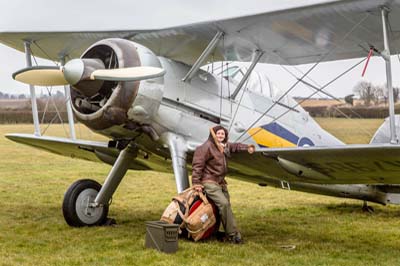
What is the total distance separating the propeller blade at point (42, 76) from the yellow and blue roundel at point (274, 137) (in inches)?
101

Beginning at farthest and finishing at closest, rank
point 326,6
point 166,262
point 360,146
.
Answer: point 326,6, point 360,146, point 166,262

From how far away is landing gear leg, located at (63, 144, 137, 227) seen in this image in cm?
743

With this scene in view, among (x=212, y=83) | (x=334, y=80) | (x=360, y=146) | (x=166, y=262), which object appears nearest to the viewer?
(x=166, y=262)

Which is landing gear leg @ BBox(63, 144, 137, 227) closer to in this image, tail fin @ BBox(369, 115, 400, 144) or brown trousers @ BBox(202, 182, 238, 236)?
brown trousers @ BBox(202, 182, 238, 236)

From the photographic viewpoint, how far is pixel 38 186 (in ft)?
43.0

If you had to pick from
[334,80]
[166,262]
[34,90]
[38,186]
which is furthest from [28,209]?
[334,80]

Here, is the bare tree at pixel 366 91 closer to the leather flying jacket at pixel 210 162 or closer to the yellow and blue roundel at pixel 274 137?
the yellow and blue roundel at pixel 274 137

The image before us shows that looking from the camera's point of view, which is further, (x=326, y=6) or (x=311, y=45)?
(x=311, y=45)

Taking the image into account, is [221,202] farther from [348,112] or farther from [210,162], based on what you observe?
[348,112]

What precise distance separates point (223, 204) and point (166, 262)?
3.95 ft

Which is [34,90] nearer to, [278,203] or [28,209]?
[28,209]

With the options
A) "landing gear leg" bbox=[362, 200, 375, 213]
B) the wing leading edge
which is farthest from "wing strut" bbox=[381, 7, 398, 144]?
"landing gear leg" bbox=[362, 200, 375, 213]

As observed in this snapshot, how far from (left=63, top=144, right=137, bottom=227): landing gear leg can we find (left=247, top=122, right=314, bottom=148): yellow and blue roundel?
1.64m

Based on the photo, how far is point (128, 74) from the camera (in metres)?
5.62
